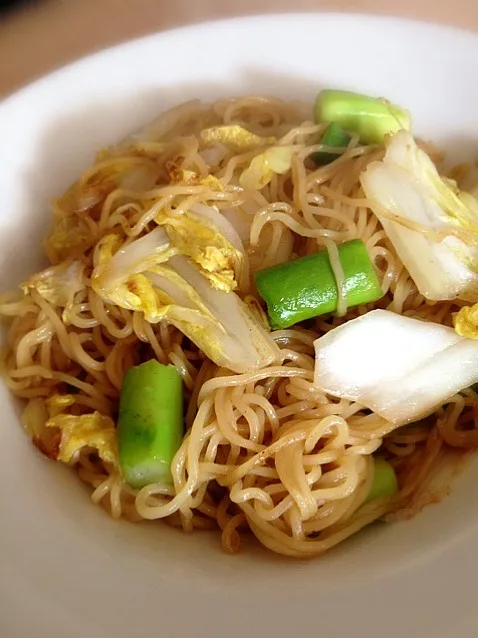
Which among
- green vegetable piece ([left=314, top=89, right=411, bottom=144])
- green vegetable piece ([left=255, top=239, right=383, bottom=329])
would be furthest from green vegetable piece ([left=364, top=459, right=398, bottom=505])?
green vegetable piece ([left=314, top=89, right=411, bottom=144])

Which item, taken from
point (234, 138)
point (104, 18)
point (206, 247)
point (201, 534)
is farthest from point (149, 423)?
point (104, 18)

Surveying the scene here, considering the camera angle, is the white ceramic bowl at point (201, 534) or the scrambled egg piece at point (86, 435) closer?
the white ceramic bowl at point (201, 534)

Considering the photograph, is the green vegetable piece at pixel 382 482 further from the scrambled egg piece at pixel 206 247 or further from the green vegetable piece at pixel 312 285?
the scrambled egg piece at pixel 206 247

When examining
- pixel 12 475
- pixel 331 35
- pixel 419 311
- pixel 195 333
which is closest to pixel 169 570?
pixel 12 475

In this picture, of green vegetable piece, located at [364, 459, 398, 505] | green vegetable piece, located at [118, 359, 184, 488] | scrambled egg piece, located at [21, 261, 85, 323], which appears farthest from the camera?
scrambled egg piece, located at [21, 261, 85, 323]

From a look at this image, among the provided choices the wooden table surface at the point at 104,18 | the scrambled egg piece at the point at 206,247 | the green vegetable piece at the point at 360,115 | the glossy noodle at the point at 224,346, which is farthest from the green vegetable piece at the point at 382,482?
the wooden table surface at the point at 104,18

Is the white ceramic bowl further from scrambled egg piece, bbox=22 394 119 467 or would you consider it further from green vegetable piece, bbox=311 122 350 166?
green vegetable piece, bbox=311 122 350 166

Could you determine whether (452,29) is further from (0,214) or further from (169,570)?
(169,570)

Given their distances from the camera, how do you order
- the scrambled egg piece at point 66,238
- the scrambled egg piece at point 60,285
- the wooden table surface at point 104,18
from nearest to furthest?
the scrambled egg piece at point 60,285, the scrambled egg piece at point 66,238, the wooden table surface at point 104,18
